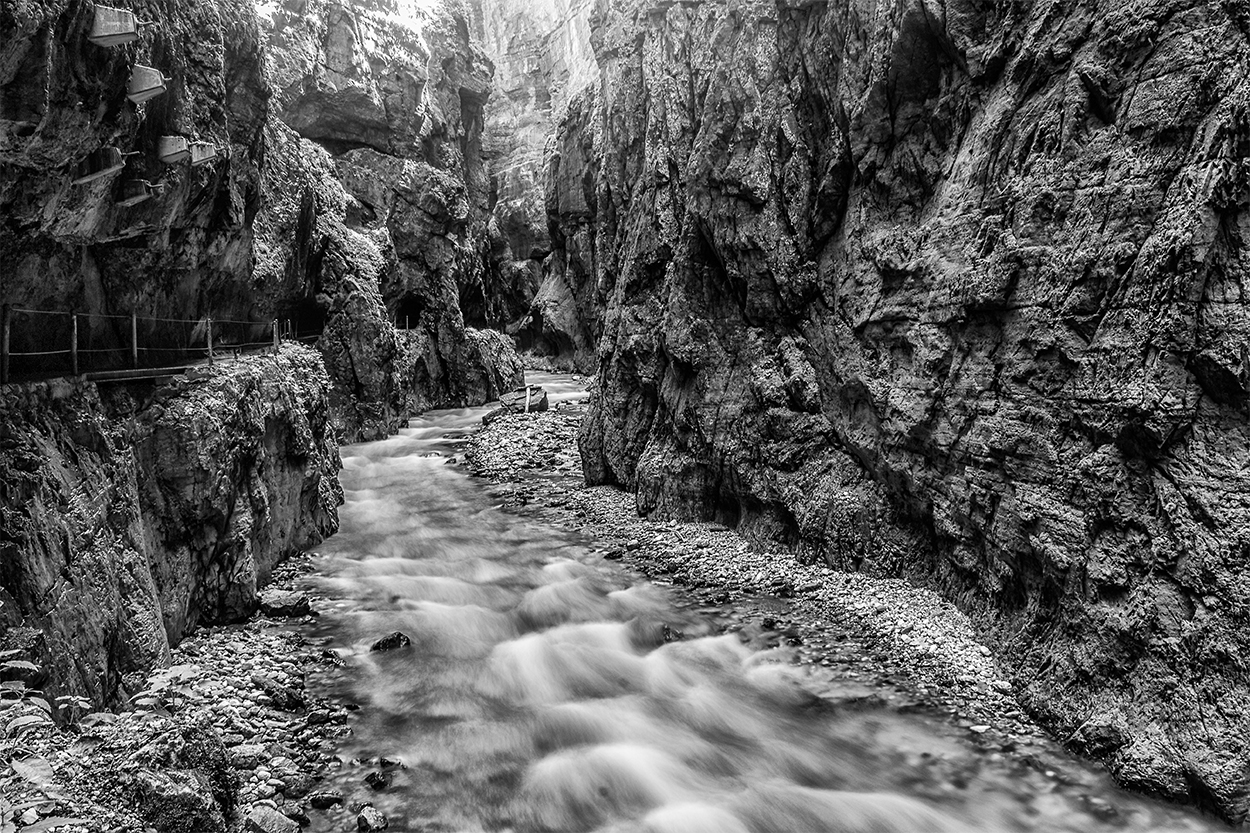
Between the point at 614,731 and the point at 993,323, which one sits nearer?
the point at 614,731

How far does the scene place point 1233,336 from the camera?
8.56m

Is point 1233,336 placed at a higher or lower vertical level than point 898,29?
lower

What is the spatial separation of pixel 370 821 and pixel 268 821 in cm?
106

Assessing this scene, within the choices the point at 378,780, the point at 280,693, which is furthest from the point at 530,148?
the point at 378,780

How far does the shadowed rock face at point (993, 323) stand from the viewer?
8.73 m

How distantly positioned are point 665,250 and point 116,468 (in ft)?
45.9

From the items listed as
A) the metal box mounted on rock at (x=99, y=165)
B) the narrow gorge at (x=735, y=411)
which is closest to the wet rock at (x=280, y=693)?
the narrow gorge at (x=735, y=411)

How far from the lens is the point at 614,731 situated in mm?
10594

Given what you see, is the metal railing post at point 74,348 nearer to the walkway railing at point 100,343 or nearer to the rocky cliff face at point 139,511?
the walkway railing at point 100,343

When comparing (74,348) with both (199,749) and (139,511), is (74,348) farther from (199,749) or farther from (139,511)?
(199,749)

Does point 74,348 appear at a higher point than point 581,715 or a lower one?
higher

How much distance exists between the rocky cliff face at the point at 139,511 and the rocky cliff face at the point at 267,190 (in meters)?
1.79

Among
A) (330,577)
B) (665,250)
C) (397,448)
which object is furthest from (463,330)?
(330,577)

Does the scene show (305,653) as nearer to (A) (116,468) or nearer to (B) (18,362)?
(A) (116,468)
